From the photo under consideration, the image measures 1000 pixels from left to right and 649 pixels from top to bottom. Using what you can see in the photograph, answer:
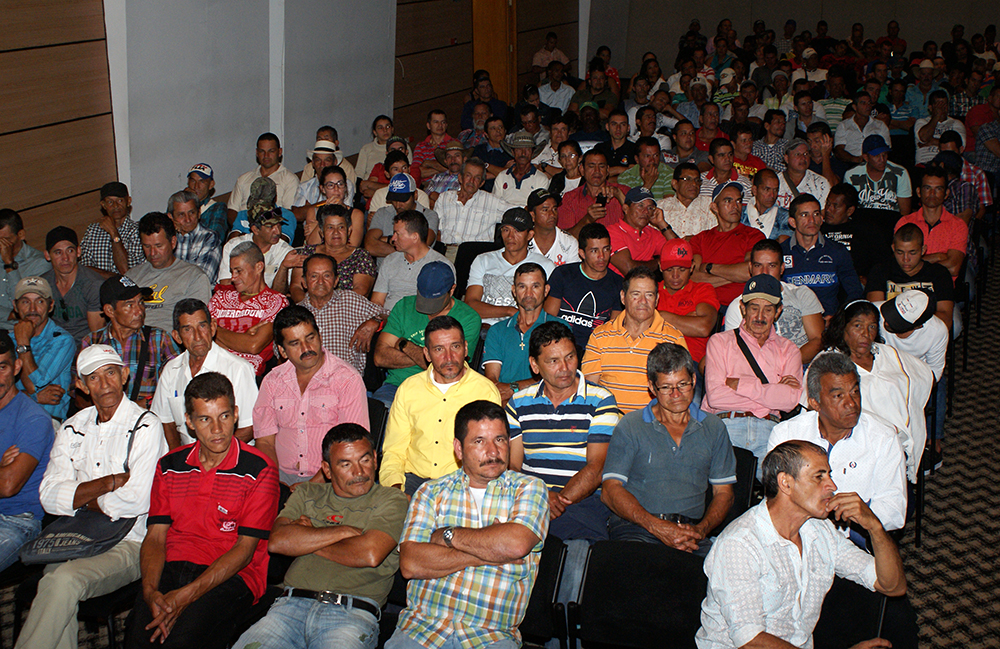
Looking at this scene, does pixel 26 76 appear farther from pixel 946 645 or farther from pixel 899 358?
pixel 946 645

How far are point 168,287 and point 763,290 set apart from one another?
341 centimetres

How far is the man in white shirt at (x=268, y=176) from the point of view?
22.4 ft

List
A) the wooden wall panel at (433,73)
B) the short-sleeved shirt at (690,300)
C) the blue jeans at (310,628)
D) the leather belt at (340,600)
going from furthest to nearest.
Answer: the wooden wall panel at (433,73) → the short-sleeved shirt at (690,300) → the leather belt at (340,600) → the blue jeans at (310,628)

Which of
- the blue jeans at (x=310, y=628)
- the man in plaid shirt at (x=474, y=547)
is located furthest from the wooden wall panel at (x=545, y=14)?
the blue jeans at (x=310, y=628)

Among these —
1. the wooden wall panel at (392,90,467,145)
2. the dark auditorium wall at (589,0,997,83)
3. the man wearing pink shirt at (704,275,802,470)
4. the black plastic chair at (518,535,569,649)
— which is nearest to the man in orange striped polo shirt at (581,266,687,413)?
the man wearing pink shirt at (704,275,802,470)

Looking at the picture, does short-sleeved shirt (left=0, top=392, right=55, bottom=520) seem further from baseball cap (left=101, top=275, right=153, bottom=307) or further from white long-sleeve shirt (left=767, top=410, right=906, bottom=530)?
white long-sleeve shirt (left=767, top=410, right=906, bottom=530)

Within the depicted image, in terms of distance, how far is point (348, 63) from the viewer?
9000mm

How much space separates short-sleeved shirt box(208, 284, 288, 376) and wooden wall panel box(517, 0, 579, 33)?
9.41 metres

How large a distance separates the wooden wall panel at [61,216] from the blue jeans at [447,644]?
14.8ft

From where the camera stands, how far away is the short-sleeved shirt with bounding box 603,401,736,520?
3256 mm

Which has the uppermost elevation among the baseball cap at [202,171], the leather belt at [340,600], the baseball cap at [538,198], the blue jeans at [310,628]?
the baseball cap at [202,171]

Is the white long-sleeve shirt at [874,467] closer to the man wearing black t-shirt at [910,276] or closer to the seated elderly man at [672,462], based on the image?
the seated elderly man at [672,462]

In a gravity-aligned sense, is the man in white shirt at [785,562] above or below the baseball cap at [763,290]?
below

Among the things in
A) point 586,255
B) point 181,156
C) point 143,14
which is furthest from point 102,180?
point 586,255
